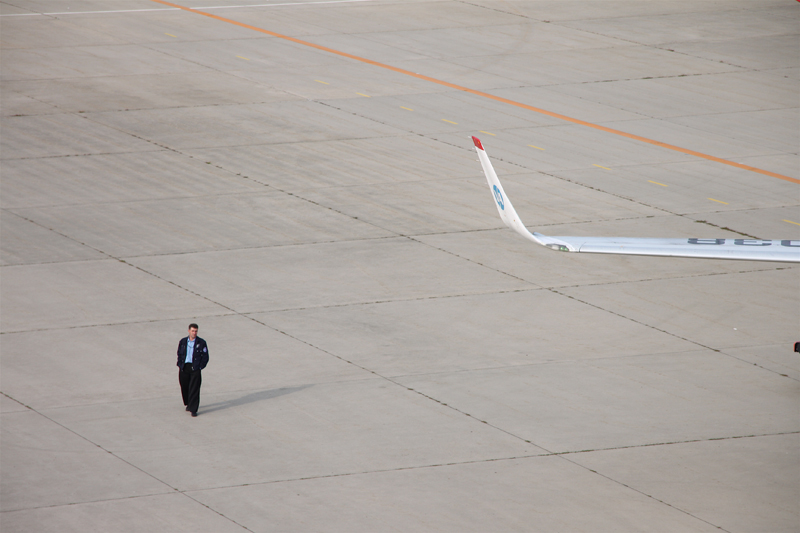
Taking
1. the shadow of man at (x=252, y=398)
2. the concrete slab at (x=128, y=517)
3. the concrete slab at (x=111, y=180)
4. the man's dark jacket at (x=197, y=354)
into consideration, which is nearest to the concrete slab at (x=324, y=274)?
the shadow of man at (x=252, y=398)

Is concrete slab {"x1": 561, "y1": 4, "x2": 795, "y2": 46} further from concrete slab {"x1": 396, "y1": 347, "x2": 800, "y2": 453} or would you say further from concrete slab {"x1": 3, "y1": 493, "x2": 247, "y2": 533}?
concrete slab {"x1": 3, "y1": 493, "x2": 247, "y2": 533}

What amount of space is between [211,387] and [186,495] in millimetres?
3727

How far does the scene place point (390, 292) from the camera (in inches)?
914

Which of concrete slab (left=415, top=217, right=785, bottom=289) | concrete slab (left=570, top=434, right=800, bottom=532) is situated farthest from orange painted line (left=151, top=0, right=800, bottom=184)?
concrete slab (left=570, top=434, right=800, bottom=532)

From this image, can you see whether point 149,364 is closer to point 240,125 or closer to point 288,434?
point 288,434

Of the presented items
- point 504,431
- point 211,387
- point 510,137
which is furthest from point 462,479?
point 510,137

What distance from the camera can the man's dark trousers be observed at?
17531 mm

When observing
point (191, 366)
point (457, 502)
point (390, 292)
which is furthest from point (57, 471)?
point (390, 292)

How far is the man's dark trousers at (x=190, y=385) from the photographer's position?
57.5 feet

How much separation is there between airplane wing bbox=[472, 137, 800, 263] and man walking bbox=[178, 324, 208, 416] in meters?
5.65

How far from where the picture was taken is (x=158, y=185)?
30.0m

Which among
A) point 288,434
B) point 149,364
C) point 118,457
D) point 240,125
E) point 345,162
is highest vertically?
point 240,125

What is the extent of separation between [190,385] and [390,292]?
21.6ft

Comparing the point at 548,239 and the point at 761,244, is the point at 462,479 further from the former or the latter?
the point at 761,244
